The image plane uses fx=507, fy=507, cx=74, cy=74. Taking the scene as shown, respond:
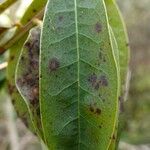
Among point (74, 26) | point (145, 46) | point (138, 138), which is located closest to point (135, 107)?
point (145, 46)

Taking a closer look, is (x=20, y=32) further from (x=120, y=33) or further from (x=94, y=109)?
(x=94, y=109)

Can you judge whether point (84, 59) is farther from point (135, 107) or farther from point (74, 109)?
point (135, 107)

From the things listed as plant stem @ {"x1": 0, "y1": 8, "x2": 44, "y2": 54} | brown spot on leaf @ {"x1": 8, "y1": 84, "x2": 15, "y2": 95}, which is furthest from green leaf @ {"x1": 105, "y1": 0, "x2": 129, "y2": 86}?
brown spot on leaf @ {"x1": 8, "y1": 84, "x2": 15, "y2": 95}

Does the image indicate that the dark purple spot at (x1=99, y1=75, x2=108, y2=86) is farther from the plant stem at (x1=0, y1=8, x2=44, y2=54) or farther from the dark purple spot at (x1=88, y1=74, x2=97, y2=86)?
the plant stem at (x1=0, y1=8, x2=44, y2=54)

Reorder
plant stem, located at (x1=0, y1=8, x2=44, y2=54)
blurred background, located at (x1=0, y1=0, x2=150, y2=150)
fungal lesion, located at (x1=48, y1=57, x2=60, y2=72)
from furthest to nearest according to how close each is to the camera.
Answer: blurred background, located at (x1=0, y1=0, x2=150, y2=150), plant stem, located at (x1=0, y1=8, x2=44, y2=54), fungal lesion, located at (x1=48, y1=57, x2=60, y2=72)

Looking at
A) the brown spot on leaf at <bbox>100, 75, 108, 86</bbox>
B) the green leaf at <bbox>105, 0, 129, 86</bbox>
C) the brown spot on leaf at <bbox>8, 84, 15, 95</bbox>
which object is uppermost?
the brown spot on leaf at <bbox>100, 75, 108, 86</bbox>
